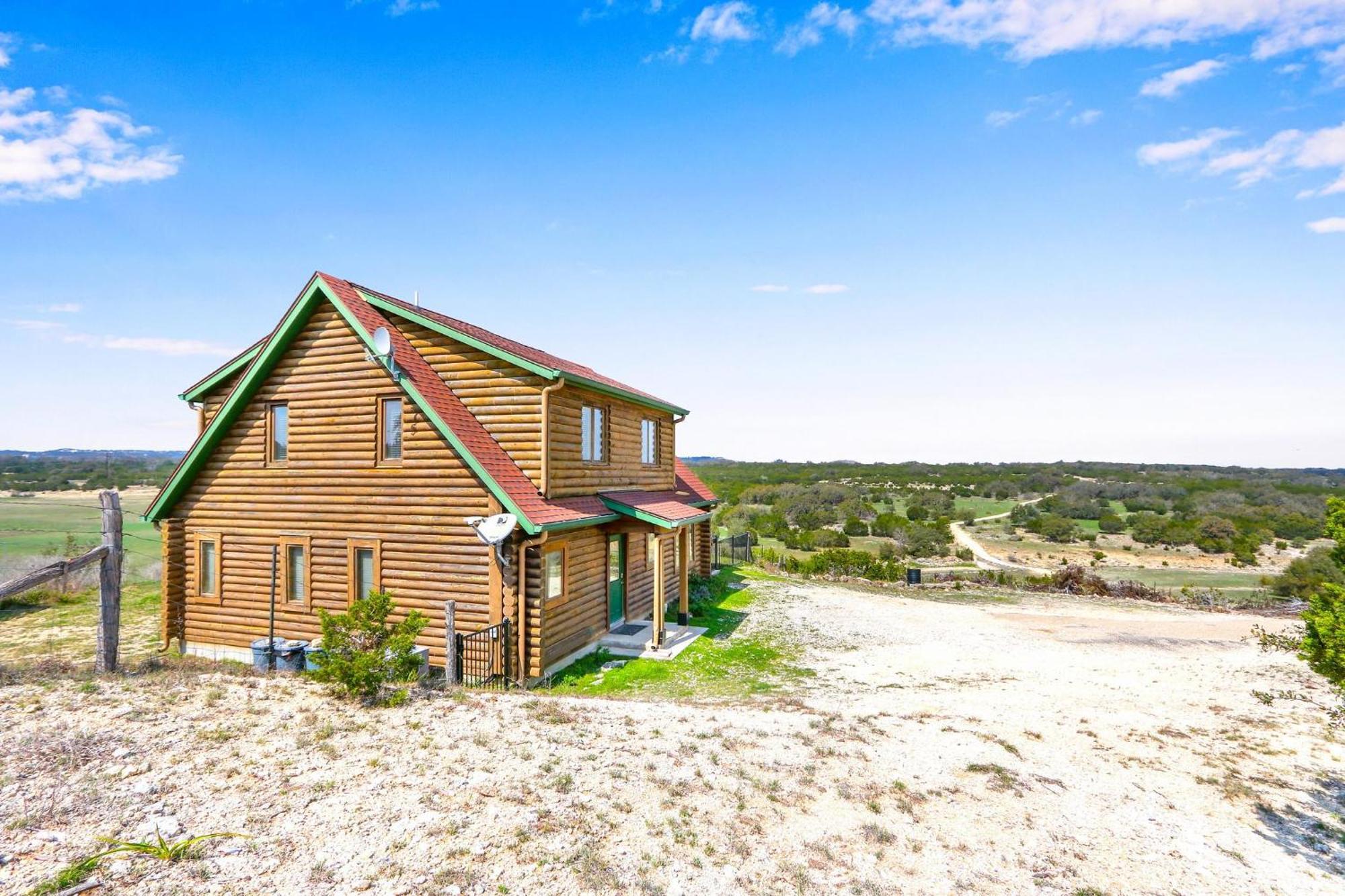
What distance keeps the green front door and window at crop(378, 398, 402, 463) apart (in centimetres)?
546

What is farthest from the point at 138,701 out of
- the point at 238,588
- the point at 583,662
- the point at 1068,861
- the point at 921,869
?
the point at 1068,861

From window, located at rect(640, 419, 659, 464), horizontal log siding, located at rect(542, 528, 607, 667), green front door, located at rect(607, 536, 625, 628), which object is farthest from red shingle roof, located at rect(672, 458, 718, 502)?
horizontal log siding, located at rect(542, 528, 607, 667)

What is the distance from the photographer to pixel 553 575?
12758mm

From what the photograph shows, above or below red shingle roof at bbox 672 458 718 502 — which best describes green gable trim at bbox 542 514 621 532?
below

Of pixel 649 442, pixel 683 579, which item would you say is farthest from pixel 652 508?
pixel 649 442

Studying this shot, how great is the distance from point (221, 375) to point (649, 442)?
1049 centimetres

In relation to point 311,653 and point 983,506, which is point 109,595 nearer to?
point 311,653

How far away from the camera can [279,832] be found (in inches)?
245

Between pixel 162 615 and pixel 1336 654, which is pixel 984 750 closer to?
pixel 1336 654

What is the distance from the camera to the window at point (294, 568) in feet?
43.4

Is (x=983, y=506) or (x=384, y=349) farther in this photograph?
(x=983, y=506)

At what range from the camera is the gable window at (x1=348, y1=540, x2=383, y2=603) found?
41.3 feet

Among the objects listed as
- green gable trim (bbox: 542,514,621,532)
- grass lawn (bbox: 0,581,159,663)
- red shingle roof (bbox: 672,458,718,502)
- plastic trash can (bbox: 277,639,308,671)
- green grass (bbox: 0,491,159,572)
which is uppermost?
red shingle roof (bbox: 672,458,718,502)

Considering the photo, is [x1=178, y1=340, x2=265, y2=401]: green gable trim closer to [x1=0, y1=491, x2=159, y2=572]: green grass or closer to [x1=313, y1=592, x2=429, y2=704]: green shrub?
[x1=0, y1=491, x2=159, y2=572]: green grass
